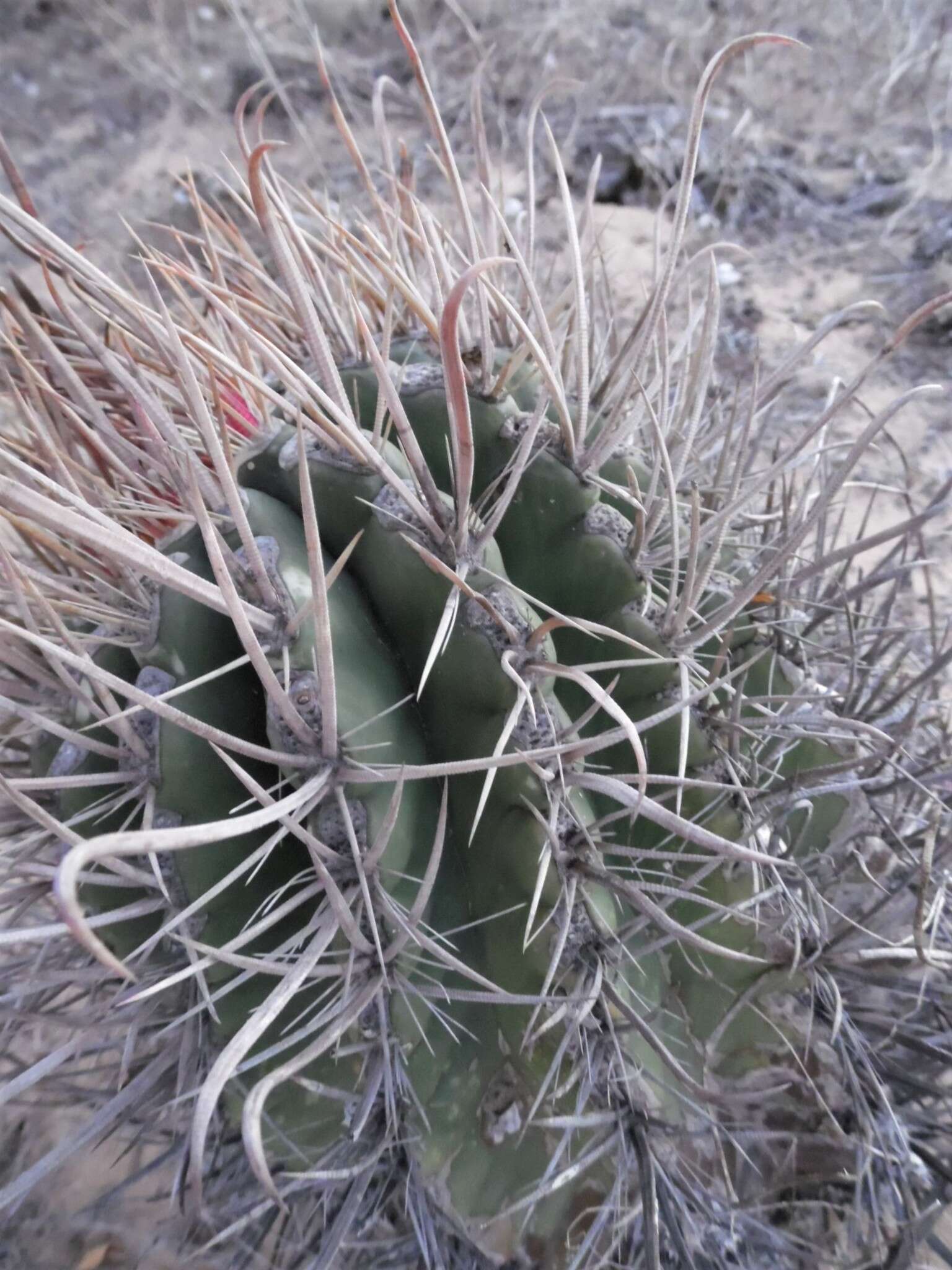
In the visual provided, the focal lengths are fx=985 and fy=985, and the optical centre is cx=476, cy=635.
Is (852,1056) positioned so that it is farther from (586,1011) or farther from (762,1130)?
(586,1011)

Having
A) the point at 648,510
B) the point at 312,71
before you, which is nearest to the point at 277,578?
the point at 648,510

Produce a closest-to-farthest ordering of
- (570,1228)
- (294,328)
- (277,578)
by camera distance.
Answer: (277,578), (570,1228), (294,328)

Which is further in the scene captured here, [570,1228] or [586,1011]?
[570,1228]

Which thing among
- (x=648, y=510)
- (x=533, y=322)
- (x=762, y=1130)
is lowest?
(x=762, y=1130)

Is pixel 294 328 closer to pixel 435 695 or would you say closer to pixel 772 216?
pixel 435 695

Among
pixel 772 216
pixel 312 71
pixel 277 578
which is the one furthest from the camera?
pixel 312 71

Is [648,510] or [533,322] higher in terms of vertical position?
[533,322]
